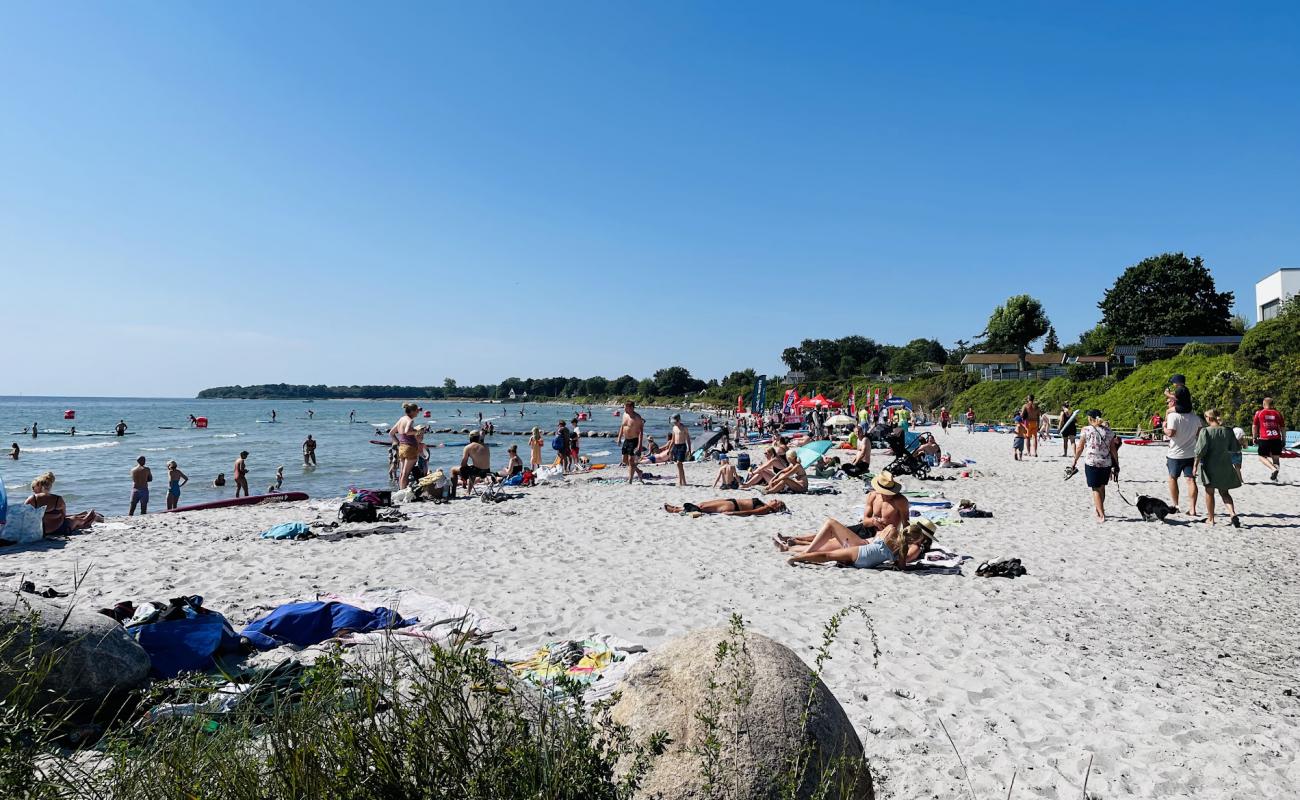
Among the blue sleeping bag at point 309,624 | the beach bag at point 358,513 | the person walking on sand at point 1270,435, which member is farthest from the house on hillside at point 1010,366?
the blue sleeping bag at point 309,624

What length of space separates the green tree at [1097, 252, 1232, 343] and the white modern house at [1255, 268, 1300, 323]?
885 centimetres

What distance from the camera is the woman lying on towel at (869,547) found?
23.2 feet

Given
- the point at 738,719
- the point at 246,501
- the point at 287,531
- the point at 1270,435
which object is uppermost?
the point at 1270,435

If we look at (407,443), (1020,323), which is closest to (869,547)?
(407,443)

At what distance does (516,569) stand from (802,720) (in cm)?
548

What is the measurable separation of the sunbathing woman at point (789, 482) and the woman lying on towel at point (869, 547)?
16.7ft

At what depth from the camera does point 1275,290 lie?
111ft

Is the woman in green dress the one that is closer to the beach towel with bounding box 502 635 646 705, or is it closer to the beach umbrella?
the beach umbrella

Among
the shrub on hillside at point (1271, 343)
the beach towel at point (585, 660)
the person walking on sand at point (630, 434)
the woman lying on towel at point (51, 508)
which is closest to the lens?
the beach towel at point (585, 660)

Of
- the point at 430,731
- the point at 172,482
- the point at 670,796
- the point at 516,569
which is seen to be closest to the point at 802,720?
the point at 670,796

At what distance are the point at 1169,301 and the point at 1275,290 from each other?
13.3m

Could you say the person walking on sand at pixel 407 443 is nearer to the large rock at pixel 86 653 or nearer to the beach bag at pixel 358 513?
the beach bag at pixel 358 513

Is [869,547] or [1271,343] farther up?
[1271,343]

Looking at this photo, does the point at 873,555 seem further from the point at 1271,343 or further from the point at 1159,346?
the point at 1159,346
